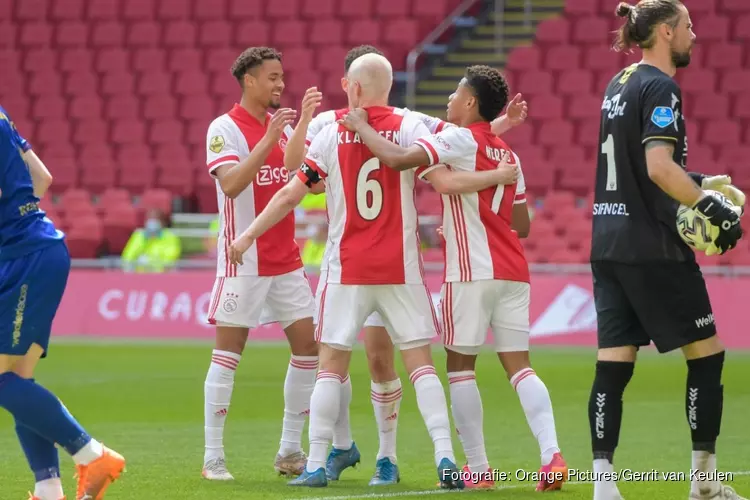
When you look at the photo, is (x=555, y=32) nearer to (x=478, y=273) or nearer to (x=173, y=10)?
(x=173, y=10)

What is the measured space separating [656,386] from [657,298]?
7.10 meters

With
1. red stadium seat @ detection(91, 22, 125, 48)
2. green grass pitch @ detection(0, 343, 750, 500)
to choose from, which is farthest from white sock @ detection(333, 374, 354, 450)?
red stadium seat @ detection(91, 22, 125, 48)

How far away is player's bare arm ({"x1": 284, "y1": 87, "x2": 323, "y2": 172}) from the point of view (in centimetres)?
727

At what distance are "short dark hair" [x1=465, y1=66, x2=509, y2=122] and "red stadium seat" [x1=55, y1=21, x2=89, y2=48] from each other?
21.2m

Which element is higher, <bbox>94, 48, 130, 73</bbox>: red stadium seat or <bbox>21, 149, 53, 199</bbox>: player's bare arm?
<bbox>94, 48, 130, 73</bbox>: red stadium seat

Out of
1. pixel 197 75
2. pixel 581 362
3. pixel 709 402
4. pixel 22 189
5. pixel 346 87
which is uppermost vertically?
pixel 197 75

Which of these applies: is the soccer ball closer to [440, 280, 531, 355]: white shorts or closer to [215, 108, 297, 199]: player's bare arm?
[440, 280, 531, 355]: white shorts

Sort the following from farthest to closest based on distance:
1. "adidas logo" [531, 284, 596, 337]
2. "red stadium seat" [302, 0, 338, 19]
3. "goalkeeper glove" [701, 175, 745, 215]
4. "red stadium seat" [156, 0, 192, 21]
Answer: "red stadium seat" [156, 0, 192, 21] < "red stadium seat" [302, 0, 338, 19] < "adidas logo" [531, 284, 596, 337] < "goalkeeper glove" [701, 175, 745, 215]

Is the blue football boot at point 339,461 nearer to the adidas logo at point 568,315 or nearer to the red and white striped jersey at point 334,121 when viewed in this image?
the red and white striped jersey at point 334,121

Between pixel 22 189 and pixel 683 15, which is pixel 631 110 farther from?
pixel 22 189

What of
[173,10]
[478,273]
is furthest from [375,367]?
[173,10]

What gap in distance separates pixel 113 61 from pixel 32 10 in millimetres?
2839

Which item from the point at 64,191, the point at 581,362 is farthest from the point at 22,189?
the point at 64,191

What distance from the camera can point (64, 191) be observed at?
24.8m
